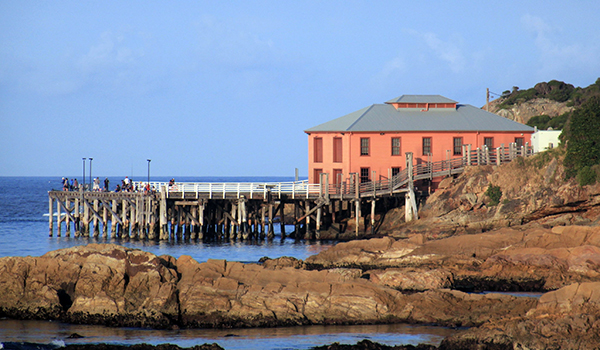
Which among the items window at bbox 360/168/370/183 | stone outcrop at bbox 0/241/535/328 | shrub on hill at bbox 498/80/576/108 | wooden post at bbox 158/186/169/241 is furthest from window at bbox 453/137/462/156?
shrub on hill at bbox 498/80/576/108

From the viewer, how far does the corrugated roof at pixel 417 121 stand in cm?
4584

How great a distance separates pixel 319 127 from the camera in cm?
4712

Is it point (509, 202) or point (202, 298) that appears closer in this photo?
point (202, 298)

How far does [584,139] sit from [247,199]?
19476 mm

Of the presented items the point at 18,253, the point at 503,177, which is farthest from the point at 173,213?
the point at 503,177

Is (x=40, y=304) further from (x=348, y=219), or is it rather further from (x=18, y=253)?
(x=348, y=219)

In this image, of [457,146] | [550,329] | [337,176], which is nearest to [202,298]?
[550,329]

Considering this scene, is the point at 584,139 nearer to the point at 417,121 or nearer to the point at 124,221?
the point at 417,121

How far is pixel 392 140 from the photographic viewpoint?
1795 inches

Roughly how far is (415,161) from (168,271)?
2577cm

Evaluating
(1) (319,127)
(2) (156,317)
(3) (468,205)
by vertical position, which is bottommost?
(2) (156,317)

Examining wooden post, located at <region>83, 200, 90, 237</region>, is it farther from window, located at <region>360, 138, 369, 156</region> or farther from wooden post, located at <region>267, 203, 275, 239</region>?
window, located at <region>360, 138, 369, 156</region>

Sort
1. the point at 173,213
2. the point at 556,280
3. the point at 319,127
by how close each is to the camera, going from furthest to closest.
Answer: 1. the point at 319,127
2. the point at 173,213
3. the point at 556,280

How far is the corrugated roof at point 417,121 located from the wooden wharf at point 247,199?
8.24 feet
